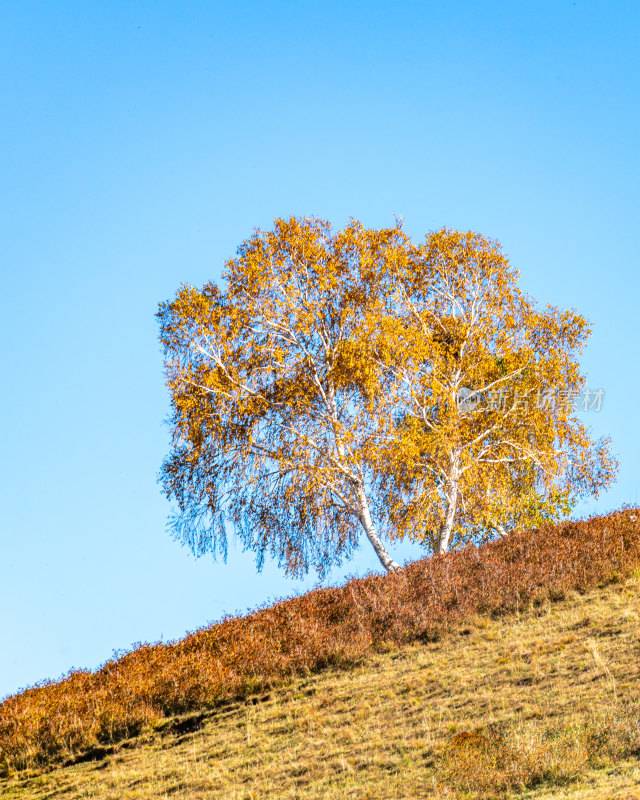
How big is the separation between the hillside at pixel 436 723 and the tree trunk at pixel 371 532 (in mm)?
4843

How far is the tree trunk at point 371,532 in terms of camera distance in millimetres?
19469

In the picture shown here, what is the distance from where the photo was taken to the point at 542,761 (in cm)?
788

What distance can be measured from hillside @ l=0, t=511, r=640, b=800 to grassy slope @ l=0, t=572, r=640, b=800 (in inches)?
1.1

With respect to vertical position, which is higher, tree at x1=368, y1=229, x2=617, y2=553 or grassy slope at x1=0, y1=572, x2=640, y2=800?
tree at x1=368, y1=229, x2=617, y2=553

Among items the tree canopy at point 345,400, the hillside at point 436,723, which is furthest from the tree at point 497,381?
the hillside at point 436,723

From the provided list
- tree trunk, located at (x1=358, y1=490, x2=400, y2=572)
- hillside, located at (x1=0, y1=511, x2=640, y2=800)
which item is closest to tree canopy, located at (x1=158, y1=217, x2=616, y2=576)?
tree trunk, located at (x1=358, y1=490, x2=400, y2=572)

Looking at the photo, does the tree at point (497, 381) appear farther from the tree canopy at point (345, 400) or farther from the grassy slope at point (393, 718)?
the grassy slope at point (393, 718)

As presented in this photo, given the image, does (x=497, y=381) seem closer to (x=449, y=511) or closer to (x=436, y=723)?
(x=449, y=511)

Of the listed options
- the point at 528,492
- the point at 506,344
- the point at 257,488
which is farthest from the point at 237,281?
the point at 528,492

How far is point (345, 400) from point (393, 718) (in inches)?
437

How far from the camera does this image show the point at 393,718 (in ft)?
33.6

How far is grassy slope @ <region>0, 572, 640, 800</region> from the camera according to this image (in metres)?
8.72

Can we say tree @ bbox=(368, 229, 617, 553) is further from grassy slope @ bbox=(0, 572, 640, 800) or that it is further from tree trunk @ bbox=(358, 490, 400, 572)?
grassy slope @ bbox=(0, 572, 640, 800)

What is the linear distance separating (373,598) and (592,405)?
12005mm
